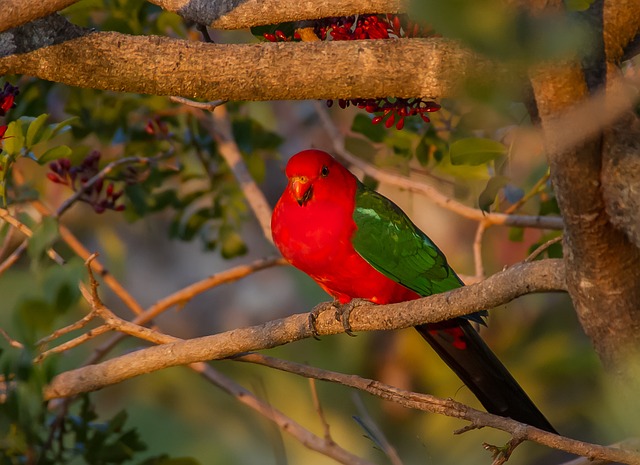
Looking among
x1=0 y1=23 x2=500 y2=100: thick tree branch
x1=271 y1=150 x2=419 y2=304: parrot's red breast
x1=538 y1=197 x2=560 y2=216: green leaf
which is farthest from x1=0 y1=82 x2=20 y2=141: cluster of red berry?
x1=538 y1=197 x2=560 y2=216: green leaf

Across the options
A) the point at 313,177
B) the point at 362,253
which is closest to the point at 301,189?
the point at 313,177

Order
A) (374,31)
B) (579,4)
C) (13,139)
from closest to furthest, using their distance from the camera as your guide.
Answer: (579,4) < (374,31) < (13,139)

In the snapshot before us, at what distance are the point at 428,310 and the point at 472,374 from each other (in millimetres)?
861

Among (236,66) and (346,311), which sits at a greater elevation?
(236,66)

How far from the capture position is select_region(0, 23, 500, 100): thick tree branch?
5.20 ft

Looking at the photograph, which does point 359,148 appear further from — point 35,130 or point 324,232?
point 35,130

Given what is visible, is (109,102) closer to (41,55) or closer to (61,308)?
(41,55)

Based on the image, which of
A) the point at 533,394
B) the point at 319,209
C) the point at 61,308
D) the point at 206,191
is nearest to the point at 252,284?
the point at 533,394

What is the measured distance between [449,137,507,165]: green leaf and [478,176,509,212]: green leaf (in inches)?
2.7

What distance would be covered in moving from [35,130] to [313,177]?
0.93 metres

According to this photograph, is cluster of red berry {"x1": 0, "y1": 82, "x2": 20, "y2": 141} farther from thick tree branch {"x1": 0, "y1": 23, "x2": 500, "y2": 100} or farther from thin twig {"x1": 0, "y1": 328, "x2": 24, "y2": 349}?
thin twig {"x1": 0, "y1": 328, "x2": 24, "y2": 349}

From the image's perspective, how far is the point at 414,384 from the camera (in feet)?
16.3

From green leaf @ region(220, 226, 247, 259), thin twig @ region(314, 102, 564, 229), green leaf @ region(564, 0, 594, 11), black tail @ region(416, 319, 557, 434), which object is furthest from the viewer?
green leaf @ region(220, 226, 247, 259)

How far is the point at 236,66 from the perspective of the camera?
5.24 feet
